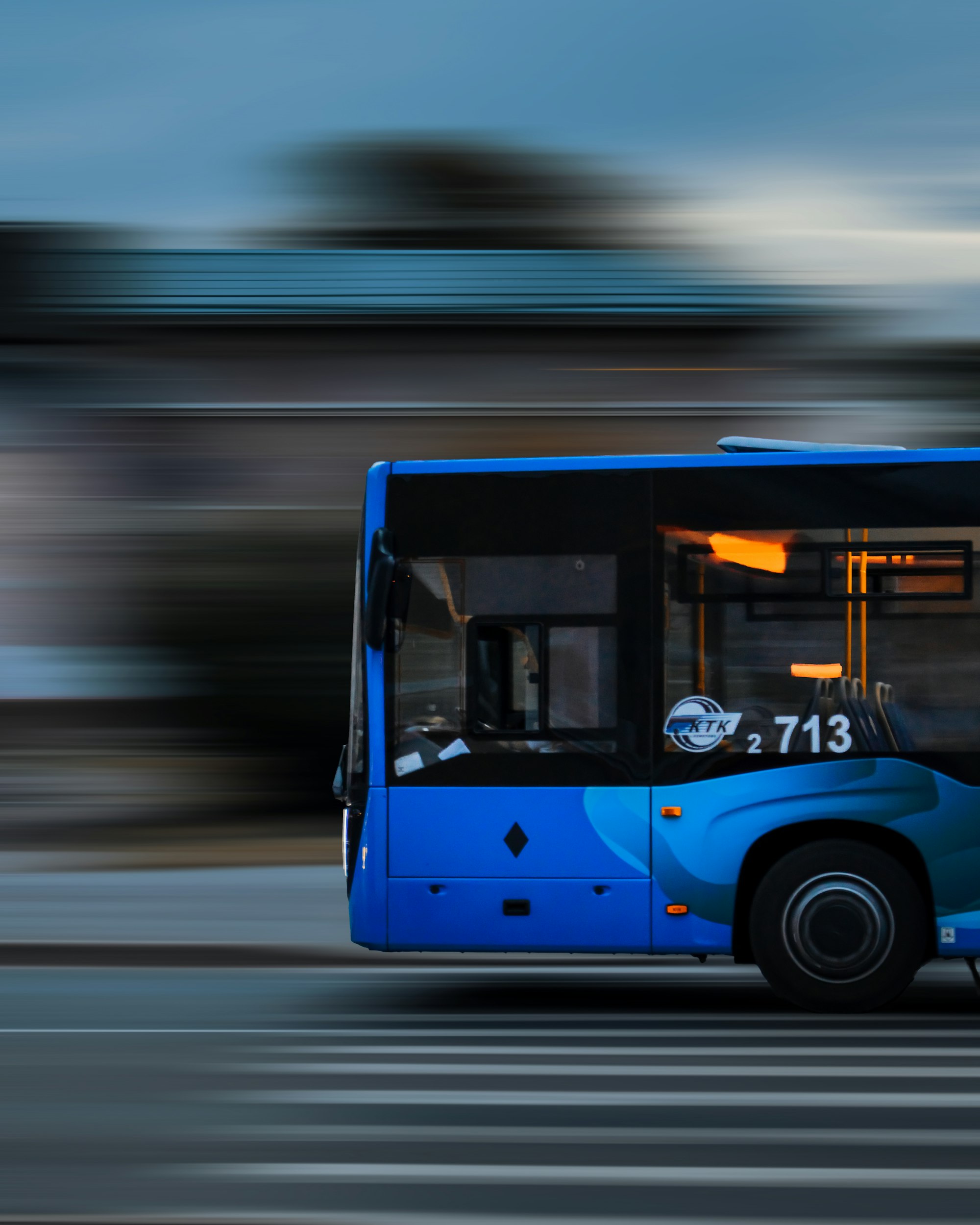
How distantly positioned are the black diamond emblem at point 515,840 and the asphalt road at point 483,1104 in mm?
913

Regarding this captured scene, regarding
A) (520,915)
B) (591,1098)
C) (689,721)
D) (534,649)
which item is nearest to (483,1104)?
(591,1098)

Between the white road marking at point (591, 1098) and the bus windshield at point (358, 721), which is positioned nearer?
the white road marking at point (591, 1098)

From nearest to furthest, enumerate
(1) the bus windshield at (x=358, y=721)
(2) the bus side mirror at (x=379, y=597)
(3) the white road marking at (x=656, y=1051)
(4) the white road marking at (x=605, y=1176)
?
(4) the white road marking at (x=605, y=1176)
(3) the white road marking at (x=656, y=1051)
(2) the bus side mirror at (x=379, y=597)
(1) the bus windshield at (x=358, y=721)

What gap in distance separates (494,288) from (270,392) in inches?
113

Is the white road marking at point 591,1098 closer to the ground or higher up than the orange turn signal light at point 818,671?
closer to the ground

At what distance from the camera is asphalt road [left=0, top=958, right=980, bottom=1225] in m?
5.26

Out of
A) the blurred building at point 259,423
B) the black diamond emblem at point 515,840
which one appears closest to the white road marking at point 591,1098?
the black diamond emblem at point 515,840

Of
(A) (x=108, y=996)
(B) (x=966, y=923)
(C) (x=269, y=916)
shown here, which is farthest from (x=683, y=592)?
(C) (x=269, y=916)

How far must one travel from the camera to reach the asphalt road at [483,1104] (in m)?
5.26

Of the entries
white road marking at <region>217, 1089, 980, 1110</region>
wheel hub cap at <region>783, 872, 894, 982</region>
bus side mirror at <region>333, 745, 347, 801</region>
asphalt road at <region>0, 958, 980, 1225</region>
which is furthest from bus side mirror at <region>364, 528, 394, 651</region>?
white road marking at <region>217, 1089, 980, 1110</region>

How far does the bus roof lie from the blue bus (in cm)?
2

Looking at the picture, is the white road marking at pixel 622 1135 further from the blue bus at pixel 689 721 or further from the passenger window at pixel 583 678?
the passenger window at pixel 583 678

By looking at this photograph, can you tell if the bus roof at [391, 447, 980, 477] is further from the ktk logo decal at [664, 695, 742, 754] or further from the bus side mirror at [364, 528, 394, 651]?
the ktk logo decal at [664, 695, 742, 754]

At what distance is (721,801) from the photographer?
902cm
